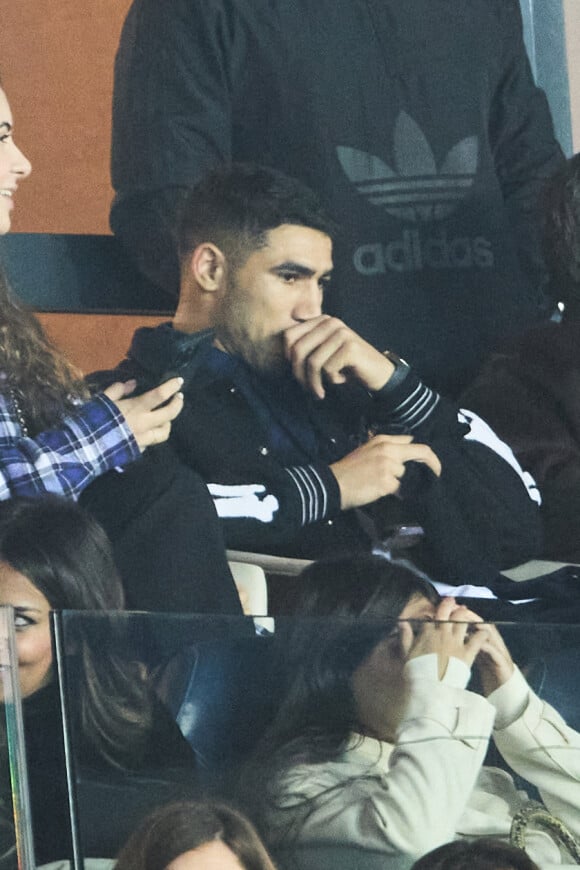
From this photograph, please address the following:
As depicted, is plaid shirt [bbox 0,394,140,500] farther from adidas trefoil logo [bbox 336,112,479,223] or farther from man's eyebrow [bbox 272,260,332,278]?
adidas trefoil logo [bbox 336,112,479,223]

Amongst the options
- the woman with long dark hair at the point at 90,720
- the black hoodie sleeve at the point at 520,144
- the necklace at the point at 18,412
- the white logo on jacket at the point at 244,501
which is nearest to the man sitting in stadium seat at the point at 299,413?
the white logo on jacket at the point at 244,501

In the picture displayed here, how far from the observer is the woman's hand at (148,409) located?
4.54 ft

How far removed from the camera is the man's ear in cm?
154

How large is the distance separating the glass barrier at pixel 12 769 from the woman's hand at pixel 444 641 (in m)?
0.29

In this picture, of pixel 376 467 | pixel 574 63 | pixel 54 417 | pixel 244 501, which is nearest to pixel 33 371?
pixel 54 417

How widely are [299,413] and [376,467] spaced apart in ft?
0.29

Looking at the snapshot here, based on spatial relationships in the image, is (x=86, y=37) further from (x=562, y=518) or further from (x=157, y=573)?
(x=562, y=518)

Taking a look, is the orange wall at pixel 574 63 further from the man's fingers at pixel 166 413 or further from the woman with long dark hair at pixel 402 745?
the woman with long dark hair at pixel 402 745

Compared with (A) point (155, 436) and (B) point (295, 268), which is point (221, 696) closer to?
(A) point (155, 436)

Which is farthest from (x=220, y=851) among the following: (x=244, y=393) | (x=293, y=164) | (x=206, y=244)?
(x=293, y=164)

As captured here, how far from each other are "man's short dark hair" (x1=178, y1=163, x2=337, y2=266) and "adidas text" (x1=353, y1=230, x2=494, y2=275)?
6cm

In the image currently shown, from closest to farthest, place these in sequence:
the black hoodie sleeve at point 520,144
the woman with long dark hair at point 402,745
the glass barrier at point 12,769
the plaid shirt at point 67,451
→ 1. the glass barrier at point 12,769
2. the woman with long dark hair at point 402,745
3. the plaid shirt at point 67,451
4. the black hoodie sleeve at point 520,144

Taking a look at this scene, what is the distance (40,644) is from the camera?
1.06 metres

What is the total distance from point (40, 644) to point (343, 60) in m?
0.84
